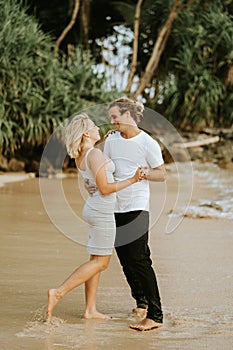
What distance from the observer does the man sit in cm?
420

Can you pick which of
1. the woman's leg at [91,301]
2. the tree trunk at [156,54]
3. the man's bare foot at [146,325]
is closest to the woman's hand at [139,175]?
the woman's leg at [91,301]

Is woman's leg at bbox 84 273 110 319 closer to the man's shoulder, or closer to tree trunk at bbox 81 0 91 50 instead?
the man's shoulder

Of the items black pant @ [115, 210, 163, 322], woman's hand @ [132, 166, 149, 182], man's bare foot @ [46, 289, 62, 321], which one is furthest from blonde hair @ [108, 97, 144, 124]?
man's bare foot @ [46, 289, 62, 321]

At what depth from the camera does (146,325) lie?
4.07m

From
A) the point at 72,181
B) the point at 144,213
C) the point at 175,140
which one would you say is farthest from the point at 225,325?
→ the point at 175,140

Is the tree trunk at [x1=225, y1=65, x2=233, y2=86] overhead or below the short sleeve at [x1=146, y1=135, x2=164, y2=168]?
below

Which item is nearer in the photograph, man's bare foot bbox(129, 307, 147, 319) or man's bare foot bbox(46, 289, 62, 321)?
man's bare foot bbox(46, 289, 62, 321)

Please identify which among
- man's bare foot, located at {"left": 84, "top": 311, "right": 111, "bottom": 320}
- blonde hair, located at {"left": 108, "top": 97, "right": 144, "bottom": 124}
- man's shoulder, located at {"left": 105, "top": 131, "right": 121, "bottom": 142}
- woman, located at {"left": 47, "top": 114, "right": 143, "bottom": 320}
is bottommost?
man's bare foot, located at {"left": 84, "top": 311, "right": 111, "bottom": 320}

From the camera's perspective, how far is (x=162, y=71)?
18.1 m

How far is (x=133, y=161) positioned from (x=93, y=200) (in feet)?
0.99

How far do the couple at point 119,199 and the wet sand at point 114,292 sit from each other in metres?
0.16

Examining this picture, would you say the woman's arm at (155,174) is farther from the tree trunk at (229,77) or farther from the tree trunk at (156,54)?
the tree trunk at (229,77)

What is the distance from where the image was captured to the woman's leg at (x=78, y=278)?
4141mm

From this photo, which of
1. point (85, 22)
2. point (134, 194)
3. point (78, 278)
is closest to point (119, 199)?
point (134, 194)
